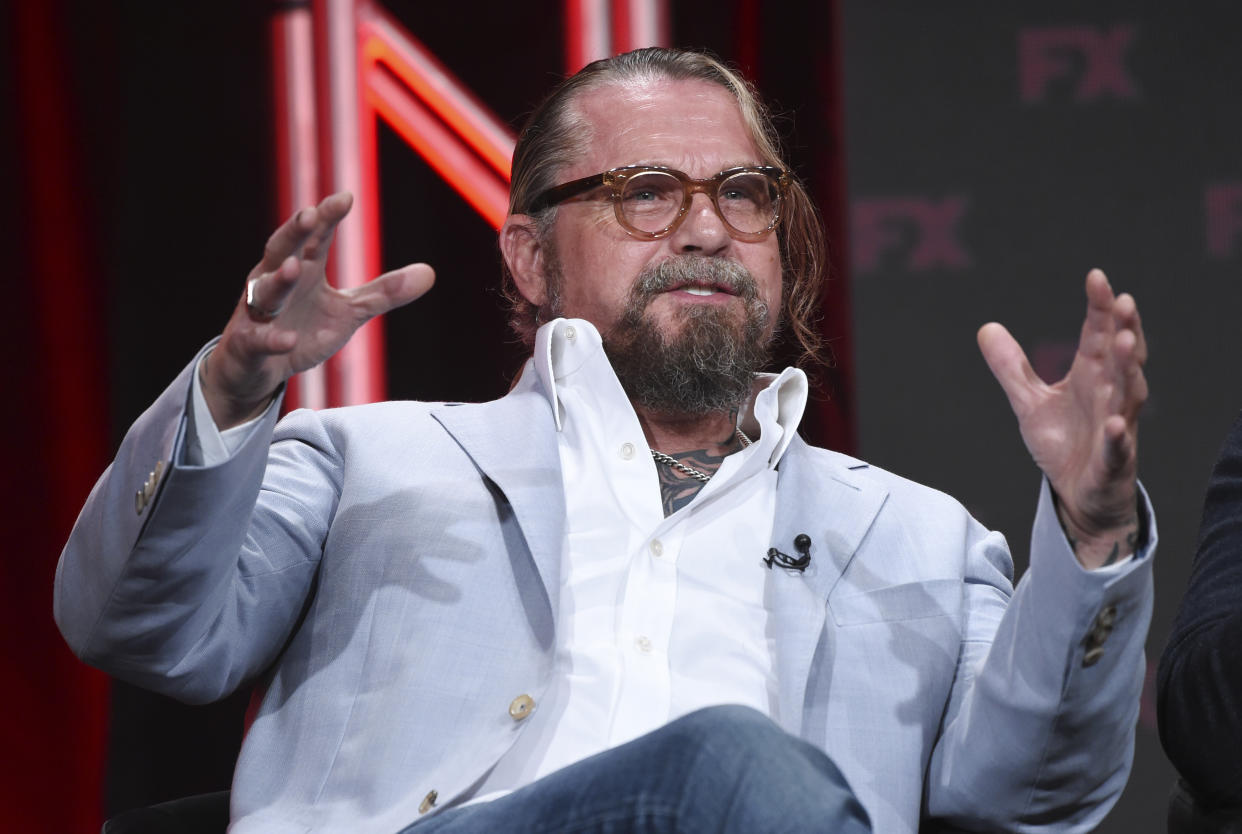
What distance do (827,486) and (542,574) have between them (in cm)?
48

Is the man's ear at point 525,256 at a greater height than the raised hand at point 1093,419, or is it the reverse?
the man's ear at point 525,256

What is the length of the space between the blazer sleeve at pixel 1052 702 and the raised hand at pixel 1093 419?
0.09 ft

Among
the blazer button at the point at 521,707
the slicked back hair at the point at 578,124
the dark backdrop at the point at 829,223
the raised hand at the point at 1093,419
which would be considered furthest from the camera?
the dark backdrop at the point at 829,223

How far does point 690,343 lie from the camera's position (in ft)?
6.32

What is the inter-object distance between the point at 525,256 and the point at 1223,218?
1711 millimetres

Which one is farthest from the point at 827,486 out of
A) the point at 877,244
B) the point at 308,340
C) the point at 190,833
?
the point at 877,244

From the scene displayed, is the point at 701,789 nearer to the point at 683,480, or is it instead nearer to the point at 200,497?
the point at 200,497

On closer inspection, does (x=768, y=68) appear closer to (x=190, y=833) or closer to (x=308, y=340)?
(x=308, y=340)

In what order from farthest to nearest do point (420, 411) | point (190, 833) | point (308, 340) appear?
point (420, 411) < point (190, 833) < point (308, 340)

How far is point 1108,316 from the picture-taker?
120cm

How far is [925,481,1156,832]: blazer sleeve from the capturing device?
1.30 meters

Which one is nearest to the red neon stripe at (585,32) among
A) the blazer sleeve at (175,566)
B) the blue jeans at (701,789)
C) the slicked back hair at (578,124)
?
the slicked back hair at (578,124)

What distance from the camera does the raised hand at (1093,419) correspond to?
3.90 feet

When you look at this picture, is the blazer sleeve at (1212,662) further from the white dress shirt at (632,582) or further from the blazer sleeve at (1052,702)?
the white dress shirt at (632,582)
